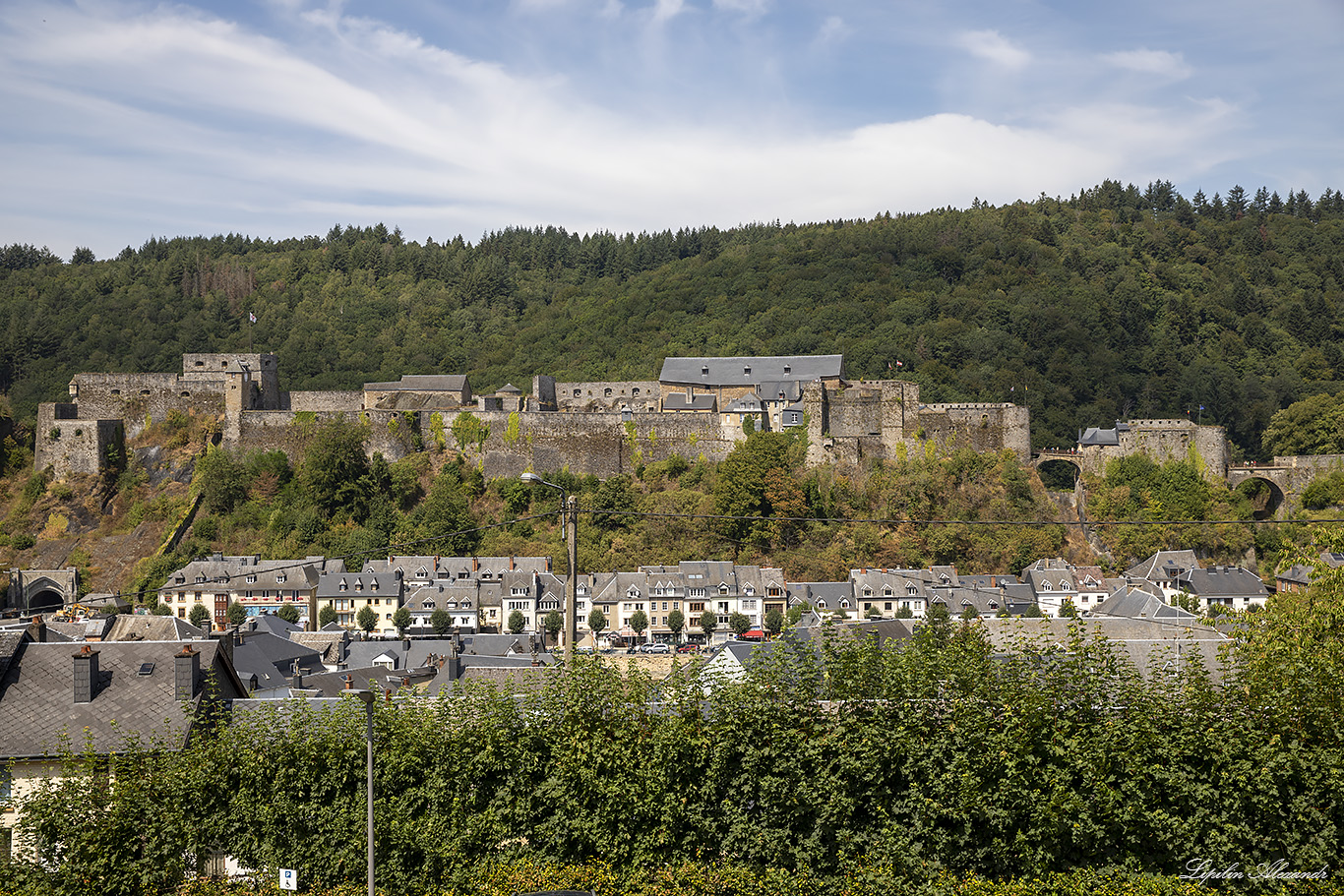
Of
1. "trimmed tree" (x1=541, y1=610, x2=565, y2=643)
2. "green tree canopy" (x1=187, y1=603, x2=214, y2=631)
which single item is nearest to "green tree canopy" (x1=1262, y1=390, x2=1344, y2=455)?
"trimmed tree" (x1=541, y1=610, x2=565, y2=643)

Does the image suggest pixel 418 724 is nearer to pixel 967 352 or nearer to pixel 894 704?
pixel 894 704

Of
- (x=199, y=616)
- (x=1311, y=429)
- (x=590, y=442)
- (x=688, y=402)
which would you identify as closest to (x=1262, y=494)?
(x=1311, y=429)

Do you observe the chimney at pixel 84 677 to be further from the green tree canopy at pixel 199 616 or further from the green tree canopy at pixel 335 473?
the green tree canopy at pixel 335 473

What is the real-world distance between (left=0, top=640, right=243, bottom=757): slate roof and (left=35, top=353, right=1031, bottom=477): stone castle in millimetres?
38190

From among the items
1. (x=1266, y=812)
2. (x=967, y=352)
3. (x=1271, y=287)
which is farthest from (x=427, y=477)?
(x=1271, y=287)

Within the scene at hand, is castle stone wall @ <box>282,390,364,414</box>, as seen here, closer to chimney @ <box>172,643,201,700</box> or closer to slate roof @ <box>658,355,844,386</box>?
slate roof @ <box>658,355,844,386</box>

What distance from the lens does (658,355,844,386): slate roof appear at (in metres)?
63.5

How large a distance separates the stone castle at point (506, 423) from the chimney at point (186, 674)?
126ft

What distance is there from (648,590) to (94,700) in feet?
116

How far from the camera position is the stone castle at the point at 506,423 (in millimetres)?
56094

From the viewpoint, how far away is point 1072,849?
14.5 metres

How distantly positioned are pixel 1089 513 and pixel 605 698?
44.9 meters

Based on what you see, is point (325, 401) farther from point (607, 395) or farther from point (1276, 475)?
point (1276, 475)

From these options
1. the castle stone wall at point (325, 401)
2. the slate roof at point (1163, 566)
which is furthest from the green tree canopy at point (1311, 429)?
the castle stone wall at point (325, 401)
